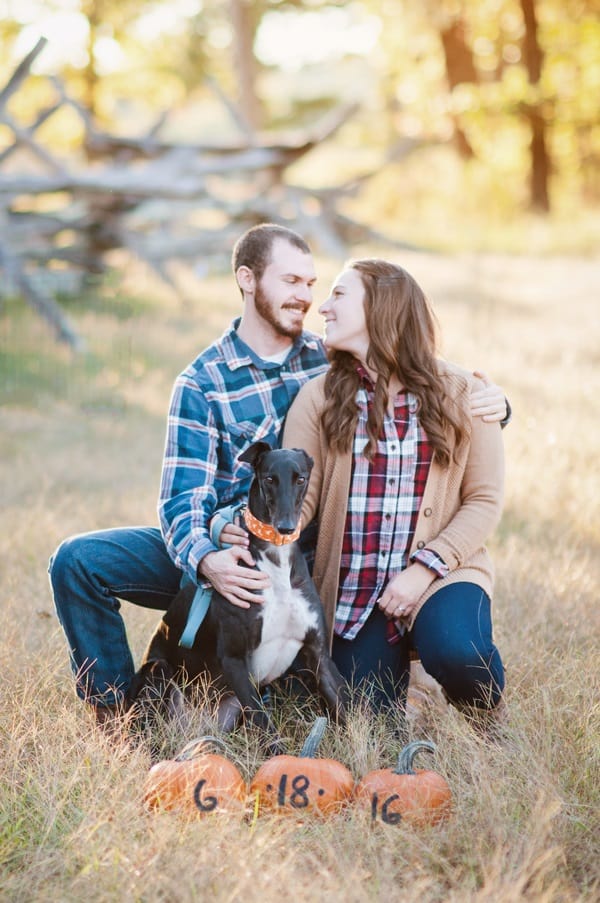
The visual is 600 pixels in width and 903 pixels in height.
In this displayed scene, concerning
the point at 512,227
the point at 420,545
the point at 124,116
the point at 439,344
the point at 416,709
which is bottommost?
the point at 416,709

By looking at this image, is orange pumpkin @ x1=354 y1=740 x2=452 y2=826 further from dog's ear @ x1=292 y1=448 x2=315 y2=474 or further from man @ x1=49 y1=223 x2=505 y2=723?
dog's ear @ x1=292 y1=448 x2=315 y2=474

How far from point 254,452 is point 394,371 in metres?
0.71

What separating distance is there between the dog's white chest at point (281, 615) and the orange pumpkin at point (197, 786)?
0.52 metres

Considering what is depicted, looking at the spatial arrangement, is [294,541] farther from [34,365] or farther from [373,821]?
[34,365]

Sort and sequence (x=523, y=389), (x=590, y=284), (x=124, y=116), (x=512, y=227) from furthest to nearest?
(x=124, y=116) → (x=512, y=227) → (x=590, y=284) → (x=523, y=389)

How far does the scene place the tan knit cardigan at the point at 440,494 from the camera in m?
3.81

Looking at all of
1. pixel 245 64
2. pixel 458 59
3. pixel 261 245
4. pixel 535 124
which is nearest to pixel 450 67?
pixel 458 59

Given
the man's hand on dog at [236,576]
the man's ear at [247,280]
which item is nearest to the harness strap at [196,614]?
the man's hand on dog at [236,576]

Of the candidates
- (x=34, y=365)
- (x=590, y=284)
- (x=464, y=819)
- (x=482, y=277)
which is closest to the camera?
(x=464, y=819)

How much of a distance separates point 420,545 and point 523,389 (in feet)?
17.3

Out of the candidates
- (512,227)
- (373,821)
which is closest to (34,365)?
(373,821)

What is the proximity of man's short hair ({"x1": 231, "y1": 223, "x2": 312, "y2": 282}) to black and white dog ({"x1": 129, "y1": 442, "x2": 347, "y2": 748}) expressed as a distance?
877 millimetres

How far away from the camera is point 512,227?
20.5 metres

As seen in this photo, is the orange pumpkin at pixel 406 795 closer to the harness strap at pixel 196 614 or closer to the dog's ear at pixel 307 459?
the harness strap at pixel 196 614
